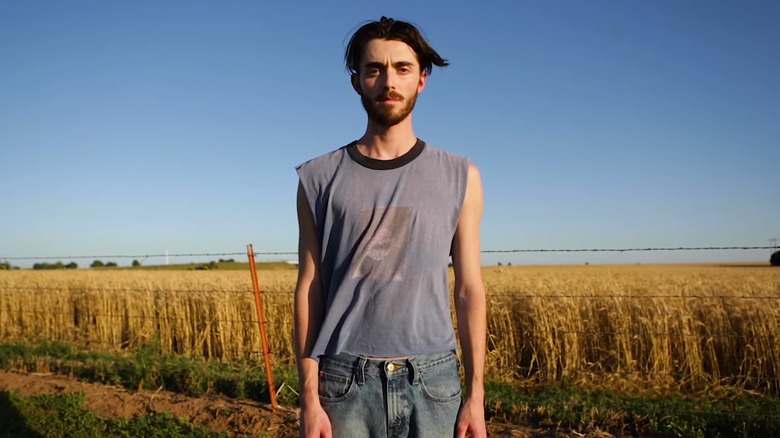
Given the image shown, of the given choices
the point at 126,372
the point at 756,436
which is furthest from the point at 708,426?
the point at 126,372

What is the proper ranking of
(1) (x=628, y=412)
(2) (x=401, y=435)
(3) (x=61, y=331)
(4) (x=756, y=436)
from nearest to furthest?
(2) (x=401, y=435)
(4) (x=756, y=436)
(1) (x=628, y=412)
(3) (x=61, y=331)

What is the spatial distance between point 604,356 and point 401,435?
305 inches

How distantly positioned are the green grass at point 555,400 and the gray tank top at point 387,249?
4662mm

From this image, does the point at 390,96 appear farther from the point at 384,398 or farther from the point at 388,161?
the point at 384,398

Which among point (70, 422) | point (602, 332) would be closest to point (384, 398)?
point (70, 422)

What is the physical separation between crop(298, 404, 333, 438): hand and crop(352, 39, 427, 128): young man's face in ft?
2.97

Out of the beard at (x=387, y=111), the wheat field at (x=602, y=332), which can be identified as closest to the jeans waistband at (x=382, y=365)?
the beard at (x=387, y=111)

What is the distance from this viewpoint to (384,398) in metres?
1.91

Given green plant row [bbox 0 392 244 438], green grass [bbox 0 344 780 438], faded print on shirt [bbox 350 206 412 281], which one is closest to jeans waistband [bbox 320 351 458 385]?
faded print on shirt [bbox 350 206 412 281]

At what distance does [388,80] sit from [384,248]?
0.53 m

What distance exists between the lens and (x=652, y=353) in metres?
8.79

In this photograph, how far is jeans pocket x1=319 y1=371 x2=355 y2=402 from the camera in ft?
6.31

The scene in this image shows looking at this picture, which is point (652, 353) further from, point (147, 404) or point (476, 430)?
point (476, 430)

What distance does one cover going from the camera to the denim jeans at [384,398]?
1.91 metres
